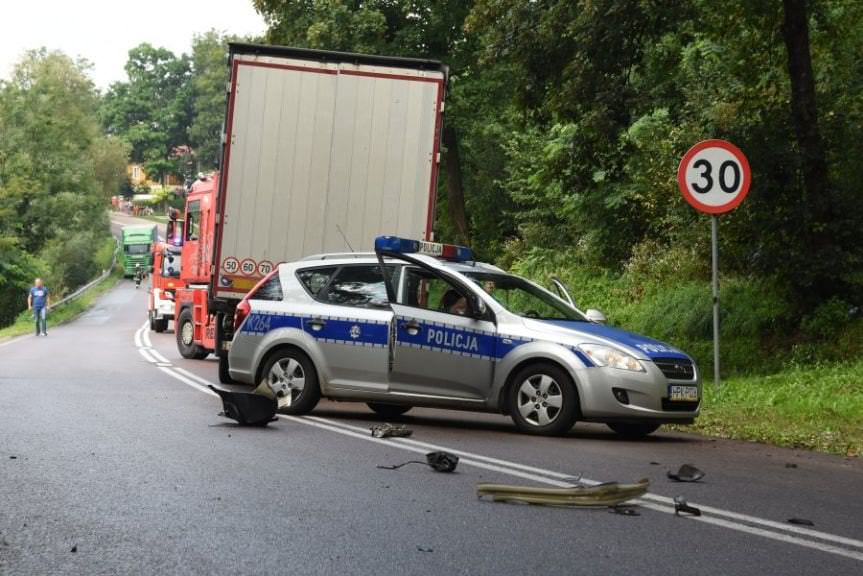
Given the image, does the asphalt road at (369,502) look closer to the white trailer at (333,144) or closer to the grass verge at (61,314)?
the white trailer at (333,144)

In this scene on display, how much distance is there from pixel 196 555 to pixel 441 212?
102ft

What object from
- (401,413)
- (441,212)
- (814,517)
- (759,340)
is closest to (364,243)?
(401,413)

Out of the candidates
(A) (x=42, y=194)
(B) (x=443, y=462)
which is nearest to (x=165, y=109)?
(A) (x=42, y=194)

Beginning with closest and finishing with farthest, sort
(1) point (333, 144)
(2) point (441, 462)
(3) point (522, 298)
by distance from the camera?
(2) point (441, 462), (3) point (522, 298), (1) point (333, 144)

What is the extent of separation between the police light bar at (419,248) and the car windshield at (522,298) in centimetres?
55

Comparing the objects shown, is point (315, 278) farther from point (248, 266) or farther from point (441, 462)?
point (441, 462)

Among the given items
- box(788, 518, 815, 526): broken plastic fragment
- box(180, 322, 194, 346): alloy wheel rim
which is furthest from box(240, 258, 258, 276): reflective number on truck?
box(788, 518, 815, 526): broken plastic fragment

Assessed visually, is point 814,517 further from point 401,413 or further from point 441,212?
point 441,212

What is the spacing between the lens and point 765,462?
419 inches

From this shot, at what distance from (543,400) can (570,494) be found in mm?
4197

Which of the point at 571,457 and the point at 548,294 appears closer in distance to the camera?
the point at 571,457

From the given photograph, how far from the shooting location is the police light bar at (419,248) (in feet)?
43.7

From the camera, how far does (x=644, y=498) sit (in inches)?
330

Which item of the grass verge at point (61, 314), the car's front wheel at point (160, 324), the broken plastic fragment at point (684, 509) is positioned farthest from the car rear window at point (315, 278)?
the grass verge at point (61, 314)
